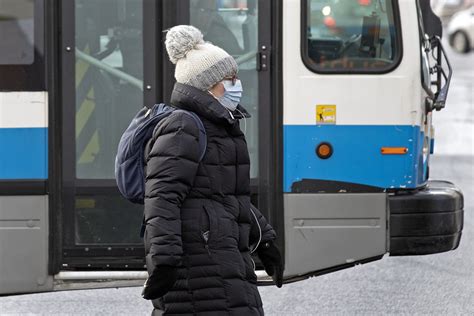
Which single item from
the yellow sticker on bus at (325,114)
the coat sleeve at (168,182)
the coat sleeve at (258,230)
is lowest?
the coat sleeve at (258,230)

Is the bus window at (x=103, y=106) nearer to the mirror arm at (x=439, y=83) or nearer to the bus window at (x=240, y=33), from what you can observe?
the bus window at (x=240, y=33)

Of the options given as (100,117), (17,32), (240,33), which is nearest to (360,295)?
(240,33)

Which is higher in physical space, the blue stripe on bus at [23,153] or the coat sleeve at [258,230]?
the blue stripe on bus at [23,153]

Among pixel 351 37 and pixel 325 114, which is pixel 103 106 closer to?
pixel 325 114

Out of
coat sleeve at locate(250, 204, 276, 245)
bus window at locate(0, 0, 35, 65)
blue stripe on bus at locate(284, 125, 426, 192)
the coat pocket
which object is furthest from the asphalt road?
the coat pocket

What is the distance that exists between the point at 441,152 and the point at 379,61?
10845 mm

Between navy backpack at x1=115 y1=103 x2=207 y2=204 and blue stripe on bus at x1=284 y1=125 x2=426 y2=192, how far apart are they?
1.84 meters

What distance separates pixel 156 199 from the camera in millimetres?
4742

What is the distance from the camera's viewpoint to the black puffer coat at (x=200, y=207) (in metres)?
4.76

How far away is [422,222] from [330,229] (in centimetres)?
54

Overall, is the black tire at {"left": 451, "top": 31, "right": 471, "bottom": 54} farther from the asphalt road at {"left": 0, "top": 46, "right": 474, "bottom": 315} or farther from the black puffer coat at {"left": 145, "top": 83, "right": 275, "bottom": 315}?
the black puffer coat at {"left": 145, "top": 83, "right": 275, "bottom": 315}

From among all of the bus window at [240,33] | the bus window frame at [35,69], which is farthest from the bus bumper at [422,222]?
the bus window frame at [35,69]

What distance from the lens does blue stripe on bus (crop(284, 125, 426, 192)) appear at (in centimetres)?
677

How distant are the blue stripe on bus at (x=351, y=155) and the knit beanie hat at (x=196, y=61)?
1775 mm
